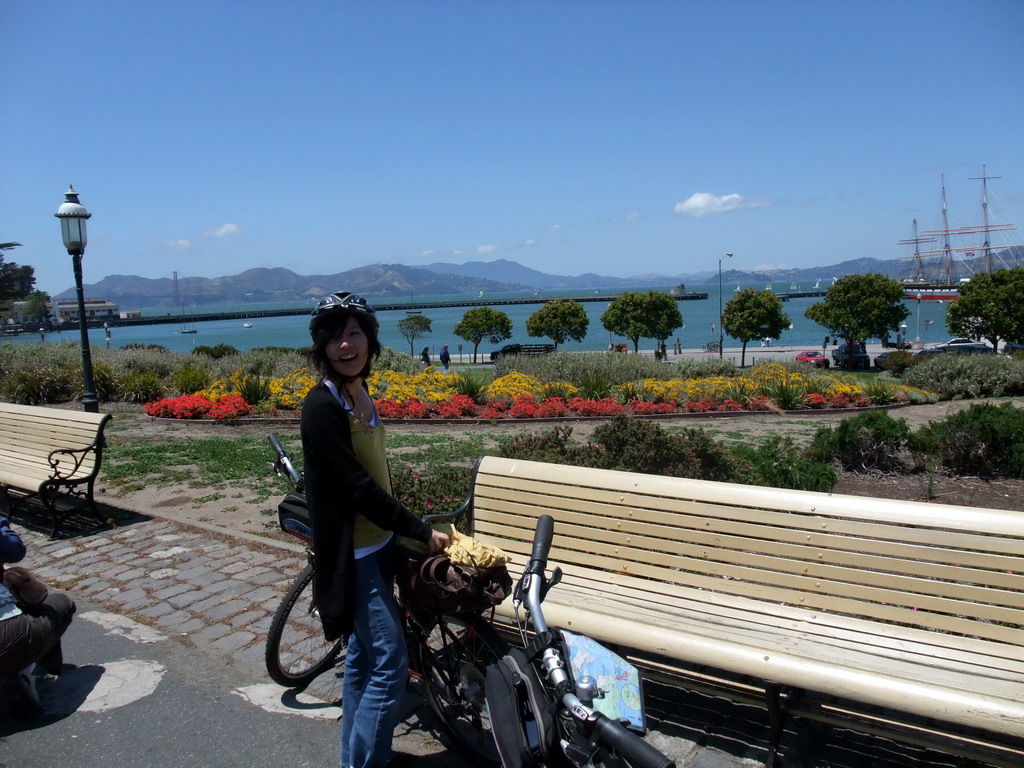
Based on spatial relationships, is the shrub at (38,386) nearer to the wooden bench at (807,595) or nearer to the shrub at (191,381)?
the shrub at (191,381)

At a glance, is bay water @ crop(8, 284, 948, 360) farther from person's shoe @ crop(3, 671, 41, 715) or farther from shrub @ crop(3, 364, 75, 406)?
person's shoe @ crop(3, 671, 41, 715)

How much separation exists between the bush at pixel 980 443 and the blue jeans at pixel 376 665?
6784 millimetres

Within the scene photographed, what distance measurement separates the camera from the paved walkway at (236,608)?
122 inches

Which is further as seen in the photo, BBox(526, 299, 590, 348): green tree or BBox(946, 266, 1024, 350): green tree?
BBox(526, 299, 590, 348): green tree

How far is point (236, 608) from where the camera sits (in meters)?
4.65

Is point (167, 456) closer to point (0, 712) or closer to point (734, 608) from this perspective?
point (0, 712)

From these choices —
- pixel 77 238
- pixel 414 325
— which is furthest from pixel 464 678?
pixel 414 325

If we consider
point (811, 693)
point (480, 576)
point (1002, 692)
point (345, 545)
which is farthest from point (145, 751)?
point (1002, 692)

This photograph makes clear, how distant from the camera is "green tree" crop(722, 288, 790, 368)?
4975 cm

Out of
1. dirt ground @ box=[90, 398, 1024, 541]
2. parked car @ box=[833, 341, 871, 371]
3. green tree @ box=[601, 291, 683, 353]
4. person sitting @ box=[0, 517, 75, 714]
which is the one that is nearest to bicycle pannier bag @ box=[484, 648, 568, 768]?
person sitting @ box=[0, 517, 75, 714]

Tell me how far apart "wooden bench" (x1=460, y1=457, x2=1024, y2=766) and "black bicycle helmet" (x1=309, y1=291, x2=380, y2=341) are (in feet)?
5.17

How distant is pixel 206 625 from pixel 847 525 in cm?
362

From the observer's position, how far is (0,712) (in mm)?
3561

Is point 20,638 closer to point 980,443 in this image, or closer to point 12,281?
point 980,443
